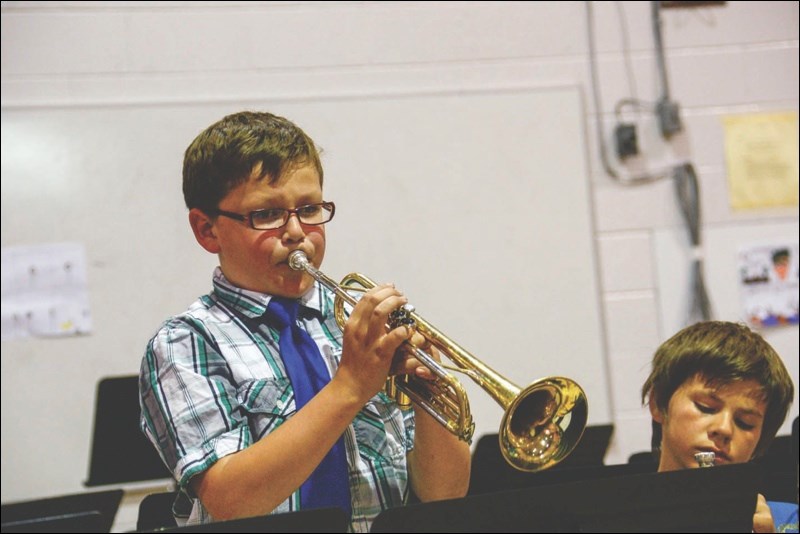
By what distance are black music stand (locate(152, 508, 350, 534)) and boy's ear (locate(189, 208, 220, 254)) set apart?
512 millimetres

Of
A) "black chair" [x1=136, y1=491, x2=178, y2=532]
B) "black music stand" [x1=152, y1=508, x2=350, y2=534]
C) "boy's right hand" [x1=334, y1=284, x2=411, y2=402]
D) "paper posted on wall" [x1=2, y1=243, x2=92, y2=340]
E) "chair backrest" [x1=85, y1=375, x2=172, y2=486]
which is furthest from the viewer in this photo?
"paper posted on wall" [x1=2, y1=243, x2=92, y2=340]

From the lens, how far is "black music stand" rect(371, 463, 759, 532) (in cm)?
104

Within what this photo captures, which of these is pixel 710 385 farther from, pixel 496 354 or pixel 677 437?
pixel 496 354

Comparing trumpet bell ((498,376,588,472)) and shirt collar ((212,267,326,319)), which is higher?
shirt collar ((212,267,326,319))

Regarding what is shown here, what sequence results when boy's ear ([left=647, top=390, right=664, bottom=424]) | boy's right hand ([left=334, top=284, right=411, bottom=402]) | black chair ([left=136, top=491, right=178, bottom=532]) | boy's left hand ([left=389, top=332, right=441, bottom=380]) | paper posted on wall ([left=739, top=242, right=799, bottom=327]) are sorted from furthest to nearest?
1. paper posted on wall ([left=739, top=242, right=799, bottom=327])
2. boy's ear ([left=647, top=390, right=664, bottom=424])
3. black chair ([left=136, top=491, right=178, bottom=532])
4. boy's left hand ([left=389, top=332, right=441, bottom=380])
5. boy's right hand ([left=334, top=284, right=411, bottom=402])

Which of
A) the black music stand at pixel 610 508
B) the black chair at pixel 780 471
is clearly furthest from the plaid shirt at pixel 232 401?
the black chair at pixel 780 471

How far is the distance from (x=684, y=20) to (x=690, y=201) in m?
0.71

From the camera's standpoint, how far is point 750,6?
344 centimetres

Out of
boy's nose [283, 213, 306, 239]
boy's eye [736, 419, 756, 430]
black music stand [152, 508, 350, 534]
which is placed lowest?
boy's eye [736, 419, 756, 430]

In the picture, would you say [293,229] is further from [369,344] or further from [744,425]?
[744,425]

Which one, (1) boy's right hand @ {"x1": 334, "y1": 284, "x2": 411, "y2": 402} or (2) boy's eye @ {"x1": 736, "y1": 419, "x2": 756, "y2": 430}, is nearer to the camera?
(1) boy's right hand @ {"x1": 334, "y1": 284, "x2": 411, "y2": 402}

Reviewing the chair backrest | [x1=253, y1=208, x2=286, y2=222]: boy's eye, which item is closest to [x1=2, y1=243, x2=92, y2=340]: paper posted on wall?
the chair backrest

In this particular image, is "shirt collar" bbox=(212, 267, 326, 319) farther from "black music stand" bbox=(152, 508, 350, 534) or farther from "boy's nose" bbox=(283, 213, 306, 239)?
"black music stand" bbox=(152, 508, 350, 534)

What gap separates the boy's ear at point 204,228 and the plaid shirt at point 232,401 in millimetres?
47
